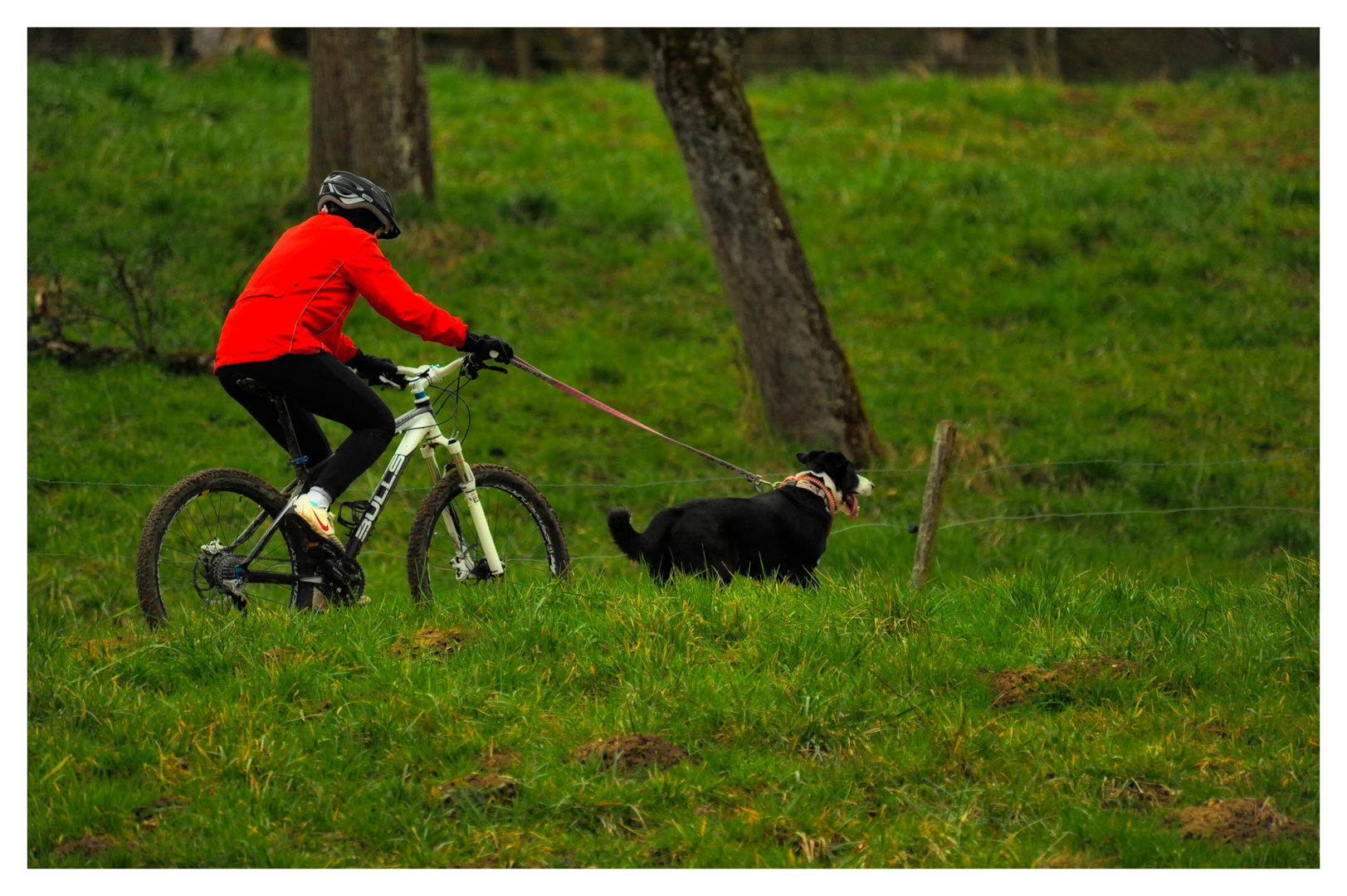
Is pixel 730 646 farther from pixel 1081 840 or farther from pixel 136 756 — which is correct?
pixel 136 756

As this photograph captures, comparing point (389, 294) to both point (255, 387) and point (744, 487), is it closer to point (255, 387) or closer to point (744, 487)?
point (255, 387)

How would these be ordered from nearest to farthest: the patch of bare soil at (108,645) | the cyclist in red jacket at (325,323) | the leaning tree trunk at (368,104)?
the patch of bare soil at (108,645)
the cyclist in red jacket at (325,323)
the leaning tree trunk at (368,104)

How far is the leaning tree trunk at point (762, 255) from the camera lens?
9.57 metres

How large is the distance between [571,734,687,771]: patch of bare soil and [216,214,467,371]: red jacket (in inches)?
72.0

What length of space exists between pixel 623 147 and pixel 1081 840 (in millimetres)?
12718

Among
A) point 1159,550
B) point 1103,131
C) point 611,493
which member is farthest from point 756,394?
point 1103,131

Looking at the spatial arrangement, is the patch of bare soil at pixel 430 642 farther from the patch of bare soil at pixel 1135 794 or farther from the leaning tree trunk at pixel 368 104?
the leaning tree trunk at pixel 368 104

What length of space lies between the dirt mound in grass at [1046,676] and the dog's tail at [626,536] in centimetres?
198

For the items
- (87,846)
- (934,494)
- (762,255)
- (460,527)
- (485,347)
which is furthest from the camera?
(762,255)

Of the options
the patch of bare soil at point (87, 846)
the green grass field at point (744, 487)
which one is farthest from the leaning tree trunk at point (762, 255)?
the patch of bare soil at point (87, 846)

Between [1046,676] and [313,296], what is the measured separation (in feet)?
10.7

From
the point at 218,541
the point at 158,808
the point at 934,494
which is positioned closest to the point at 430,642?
the point at 218,541

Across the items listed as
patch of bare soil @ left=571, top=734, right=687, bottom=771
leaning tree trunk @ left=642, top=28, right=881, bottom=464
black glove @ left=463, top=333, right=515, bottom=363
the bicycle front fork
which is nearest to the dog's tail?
the bicycle front fork

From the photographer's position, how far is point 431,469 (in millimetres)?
5734
